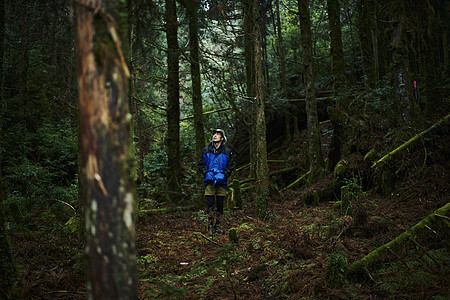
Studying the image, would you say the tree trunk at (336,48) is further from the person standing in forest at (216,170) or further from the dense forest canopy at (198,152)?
the person standing in forest at (216,170)

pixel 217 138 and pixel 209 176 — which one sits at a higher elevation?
pixel 217 138

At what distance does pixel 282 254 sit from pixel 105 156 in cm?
408

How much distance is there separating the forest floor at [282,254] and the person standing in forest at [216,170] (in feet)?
2.63

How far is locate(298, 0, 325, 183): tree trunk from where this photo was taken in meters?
10.5

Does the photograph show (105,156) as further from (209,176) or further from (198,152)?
(198,152)

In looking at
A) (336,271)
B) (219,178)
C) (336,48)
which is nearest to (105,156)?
(336,271)

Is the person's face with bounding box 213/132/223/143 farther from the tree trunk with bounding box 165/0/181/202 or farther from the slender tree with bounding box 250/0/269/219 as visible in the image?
the tree trunk with bounding box 165/0/181/202

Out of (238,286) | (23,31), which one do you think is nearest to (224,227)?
(238,286)

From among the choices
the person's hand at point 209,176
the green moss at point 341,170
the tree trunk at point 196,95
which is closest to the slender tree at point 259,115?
the person's hand at point 209,176

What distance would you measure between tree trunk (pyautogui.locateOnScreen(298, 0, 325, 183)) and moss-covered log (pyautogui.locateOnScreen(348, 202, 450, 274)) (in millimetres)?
6663

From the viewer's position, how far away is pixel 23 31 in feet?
29.9

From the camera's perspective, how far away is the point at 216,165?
765 centimetres

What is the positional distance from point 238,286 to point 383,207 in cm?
412

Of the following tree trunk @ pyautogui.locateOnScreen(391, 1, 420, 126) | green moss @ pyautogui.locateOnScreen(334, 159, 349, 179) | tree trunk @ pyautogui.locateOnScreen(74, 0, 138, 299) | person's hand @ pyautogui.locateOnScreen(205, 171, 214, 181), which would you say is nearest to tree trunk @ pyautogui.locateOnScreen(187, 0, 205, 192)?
person's hand @ pyautogui.locateOnScreen(205, 171, 214, 181)
